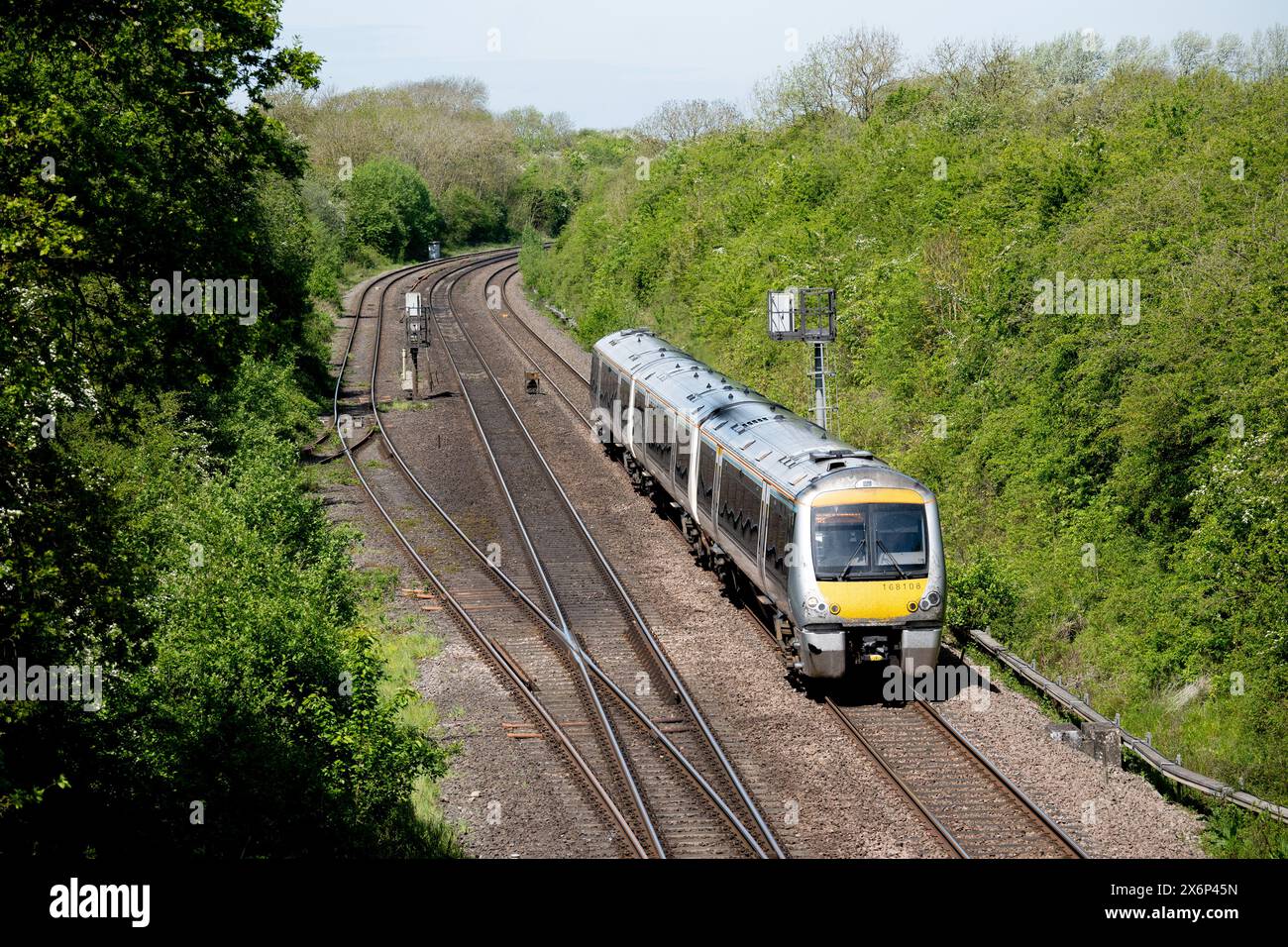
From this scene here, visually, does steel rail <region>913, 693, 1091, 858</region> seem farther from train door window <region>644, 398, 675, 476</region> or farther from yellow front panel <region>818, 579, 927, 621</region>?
Result: train door window <region>644, 398, 675, 476</region>

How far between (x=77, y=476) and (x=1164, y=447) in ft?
50.1

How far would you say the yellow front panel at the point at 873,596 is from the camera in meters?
14.4

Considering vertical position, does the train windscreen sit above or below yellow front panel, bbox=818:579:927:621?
above

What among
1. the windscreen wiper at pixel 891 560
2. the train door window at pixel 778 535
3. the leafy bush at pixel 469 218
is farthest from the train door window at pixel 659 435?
the leafy bush at pixel 469 218

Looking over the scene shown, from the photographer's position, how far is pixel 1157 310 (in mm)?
18828

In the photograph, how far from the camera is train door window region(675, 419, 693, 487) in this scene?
67.4ft

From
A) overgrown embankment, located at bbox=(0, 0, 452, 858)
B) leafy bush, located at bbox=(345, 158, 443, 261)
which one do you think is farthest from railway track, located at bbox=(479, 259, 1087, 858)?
leafy bush, located at bbox=(345, 158, 443, 261)

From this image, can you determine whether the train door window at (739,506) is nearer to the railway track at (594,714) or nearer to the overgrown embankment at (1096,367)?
the railway track at (594,714)

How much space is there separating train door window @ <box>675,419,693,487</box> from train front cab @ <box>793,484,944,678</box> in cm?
606

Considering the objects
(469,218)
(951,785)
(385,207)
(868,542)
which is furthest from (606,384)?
(469,218)

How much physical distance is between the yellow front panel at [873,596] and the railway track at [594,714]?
93.8 inches

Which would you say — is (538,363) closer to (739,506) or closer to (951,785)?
(739,506)

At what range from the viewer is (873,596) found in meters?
14.5
